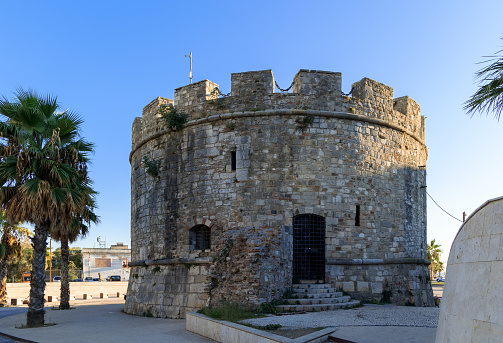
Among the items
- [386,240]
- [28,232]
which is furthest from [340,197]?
[28,232]

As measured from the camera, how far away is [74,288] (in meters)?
31.4

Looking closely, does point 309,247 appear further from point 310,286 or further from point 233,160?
point 233,160

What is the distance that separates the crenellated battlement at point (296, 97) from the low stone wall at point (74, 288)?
1973 cm

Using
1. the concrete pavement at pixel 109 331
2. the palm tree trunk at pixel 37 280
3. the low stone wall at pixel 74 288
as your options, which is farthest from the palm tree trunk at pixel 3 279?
the palm tree trunk at pixel 37 280

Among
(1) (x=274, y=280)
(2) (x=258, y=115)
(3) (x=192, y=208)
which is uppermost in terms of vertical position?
(2) (x=258, y=115)

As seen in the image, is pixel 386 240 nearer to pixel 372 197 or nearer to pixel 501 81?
pixel 372 197

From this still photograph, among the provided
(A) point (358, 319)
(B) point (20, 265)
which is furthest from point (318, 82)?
(B) point (20, 265)

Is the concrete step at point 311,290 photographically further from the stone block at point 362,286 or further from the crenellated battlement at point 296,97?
the crenellated battlement at point 296,97

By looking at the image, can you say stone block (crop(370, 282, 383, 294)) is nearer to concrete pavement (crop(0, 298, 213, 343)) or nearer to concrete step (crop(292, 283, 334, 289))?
concrete step (crop(292, 283, 334, 289))

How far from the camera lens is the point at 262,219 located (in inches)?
506

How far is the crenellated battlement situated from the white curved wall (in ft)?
25.5

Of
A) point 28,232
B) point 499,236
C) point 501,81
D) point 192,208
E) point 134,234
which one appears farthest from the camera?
point 28,232

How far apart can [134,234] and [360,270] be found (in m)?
8.40

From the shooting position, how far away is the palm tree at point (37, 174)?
11.7 meters
